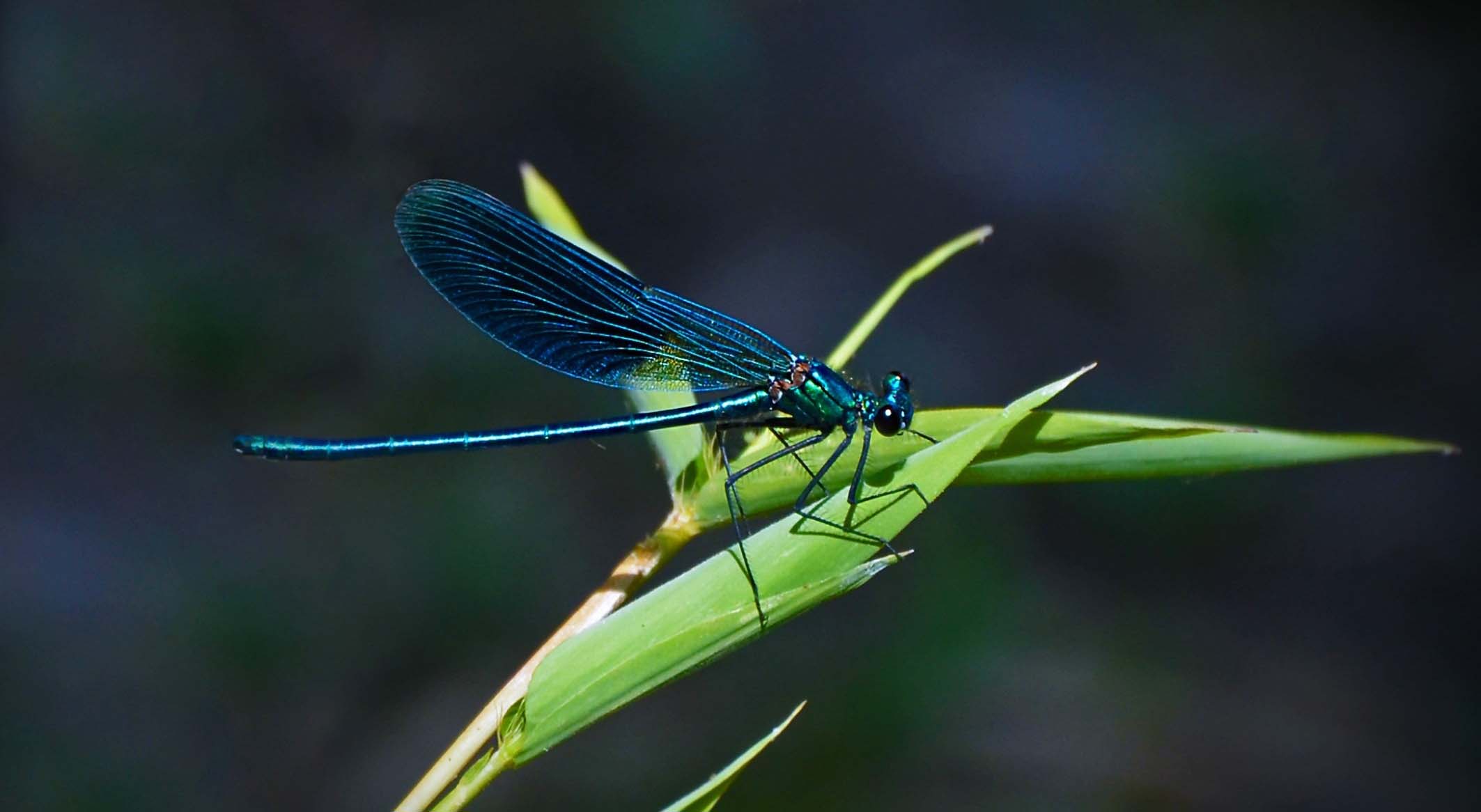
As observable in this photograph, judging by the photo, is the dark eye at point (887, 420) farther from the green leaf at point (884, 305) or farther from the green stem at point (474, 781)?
the green stem at point (474, 781)

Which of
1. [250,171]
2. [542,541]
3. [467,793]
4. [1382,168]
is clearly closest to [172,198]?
[250,171]

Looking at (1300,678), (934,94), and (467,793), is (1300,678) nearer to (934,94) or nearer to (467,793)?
(934,94)

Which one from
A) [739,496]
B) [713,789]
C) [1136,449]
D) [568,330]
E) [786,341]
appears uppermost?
[786,341]

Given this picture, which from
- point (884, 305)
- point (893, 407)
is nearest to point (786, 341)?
point (893, 407)

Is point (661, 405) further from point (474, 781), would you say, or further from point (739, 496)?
point (474, 781)

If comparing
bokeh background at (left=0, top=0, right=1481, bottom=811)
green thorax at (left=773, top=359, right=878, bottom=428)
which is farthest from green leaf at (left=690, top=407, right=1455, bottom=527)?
bokeh background at (left=0, top=0, right=1481, bottom=811)

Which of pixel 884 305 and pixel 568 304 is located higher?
pixel 568 304
